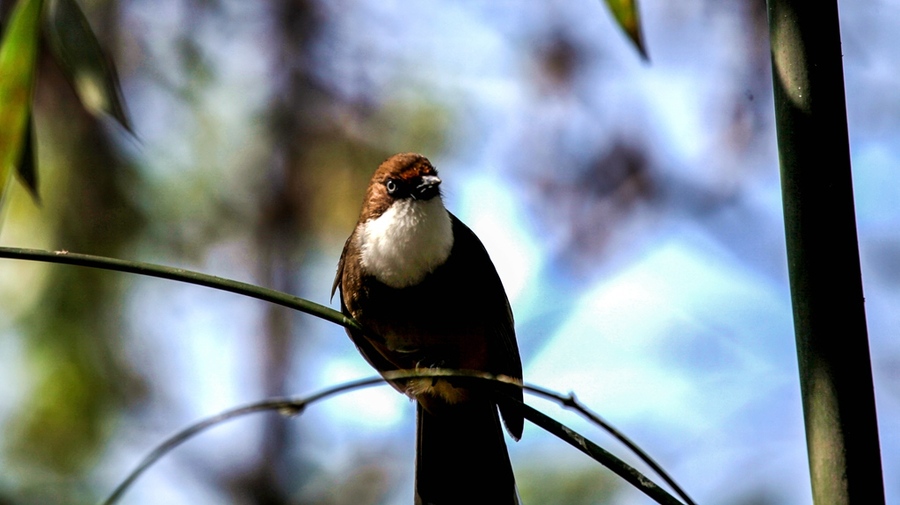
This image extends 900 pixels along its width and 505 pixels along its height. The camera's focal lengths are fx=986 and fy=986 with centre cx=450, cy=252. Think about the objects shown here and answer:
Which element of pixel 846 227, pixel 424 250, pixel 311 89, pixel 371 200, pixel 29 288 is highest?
pixel 311 89

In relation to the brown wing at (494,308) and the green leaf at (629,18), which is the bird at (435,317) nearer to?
the brown wing at (494,308)

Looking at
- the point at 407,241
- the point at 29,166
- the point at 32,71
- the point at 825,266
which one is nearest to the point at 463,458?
the point at 407,241

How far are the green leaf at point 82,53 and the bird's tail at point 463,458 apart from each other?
2.01 meters

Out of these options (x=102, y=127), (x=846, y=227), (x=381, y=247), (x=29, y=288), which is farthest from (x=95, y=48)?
(x=102, y=127)

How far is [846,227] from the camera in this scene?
1.43m

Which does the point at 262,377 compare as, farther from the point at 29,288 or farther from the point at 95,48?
the point at 95,48

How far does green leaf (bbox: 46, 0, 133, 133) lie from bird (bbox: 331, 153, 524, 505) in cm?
129

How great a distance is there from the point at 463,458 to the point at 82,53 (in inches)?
86.2

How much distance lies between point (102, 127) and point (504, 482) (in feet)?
19.0

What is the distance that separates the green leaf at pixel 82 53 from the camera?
2.24 m

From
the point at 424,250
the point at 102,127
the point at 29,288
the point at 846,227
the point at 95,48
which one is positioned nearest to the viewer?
the point at 846,227

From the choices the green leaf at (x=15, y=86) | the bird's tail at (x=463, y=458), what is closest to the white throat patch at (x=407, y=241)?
the bird's tail at (x=463, y=458)

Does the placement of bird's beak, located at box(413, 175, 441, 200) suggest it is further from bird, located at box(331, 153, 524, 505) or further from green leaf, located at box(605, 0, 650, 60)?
green leaf, located at box(605, 0, 650, 60)

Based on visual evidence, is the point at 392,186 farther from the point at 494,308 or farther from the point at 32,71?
the point at 32,71
